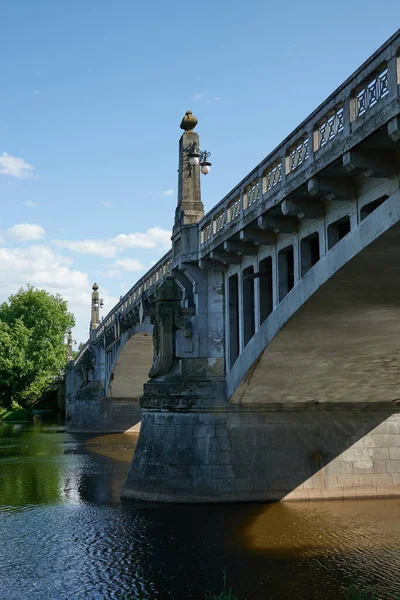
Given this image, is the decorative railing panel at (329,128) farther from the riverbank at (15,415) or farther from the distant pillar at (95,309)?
the riverbank at (15,415)

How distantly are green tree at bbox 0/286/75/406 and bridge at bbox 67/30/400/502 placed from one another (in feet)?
166

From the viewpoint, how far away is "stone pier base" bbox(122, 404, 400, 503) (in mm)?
20281

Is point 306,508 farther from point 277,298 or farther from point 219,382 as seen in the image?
point 277,298

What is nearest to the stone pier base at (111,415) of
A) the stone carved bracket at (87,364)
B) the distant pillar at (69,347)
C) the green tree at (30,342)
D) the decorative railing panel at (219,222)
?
the stone carved bracket at (87,364)

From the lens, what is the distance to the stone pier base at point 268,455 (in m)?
20.3

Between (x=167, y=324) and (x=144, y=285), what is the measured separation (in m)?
10.2

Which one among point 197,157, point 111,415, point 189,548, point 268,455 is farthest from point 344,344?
point 111,415

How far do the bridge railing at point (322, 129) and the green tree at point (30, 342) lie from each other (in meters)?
57.5

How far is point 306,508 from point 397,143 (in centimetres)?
1203

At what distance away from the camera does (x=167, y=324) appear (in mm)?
22281

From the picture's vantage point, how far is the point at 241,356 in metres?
19.3

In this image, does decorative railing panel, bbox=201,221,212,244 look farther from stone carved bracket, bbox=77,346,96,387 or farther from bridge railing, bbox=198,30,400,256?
stone carved bracket, bbox=77,346,96,387

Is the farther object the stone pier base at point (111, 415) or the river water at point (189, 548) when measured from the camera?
the stone pier base at point (111, 415)

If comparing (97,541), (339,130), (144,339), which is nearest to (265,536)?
(97,541)
